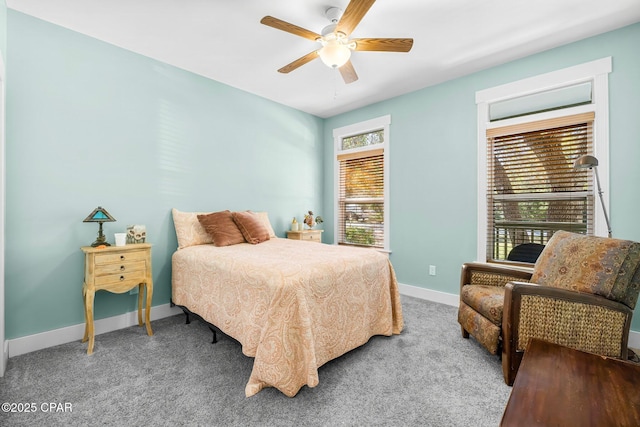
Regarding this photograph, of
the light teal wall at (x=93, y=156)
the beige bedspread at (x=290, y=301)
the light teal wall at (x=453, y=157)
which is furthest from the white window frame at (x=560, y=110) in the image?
the light teal wall at (x=93, y=156)

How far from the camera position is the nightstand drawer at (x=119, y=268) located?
228 centimetres

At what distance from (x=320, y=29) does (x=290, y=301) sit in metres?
2.28

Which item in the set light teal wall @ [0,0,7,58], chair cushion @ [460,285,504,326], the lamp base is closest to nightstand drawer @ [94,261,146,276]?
the lamp base

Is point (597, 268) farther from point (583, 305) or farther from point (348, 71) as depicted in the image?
point (348, 71)

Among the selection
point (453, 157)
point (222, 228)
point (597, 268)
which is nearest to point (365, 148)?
point (453, 157)

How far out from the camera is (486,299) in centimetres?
210

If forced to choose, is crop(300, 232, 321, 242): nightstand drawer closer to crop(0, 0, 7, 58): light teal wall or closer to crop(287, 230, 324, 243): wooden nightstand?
crop(287, 230, 324, 243): wooden nightstand

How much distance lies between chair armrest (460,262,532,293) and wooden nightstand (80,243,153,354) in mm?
2865

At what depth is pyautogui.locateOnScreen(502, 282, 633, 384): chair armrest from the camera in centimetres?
171

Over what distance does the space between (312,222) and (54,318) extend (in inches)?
119

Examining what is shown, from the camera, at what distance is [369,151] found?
168 inches

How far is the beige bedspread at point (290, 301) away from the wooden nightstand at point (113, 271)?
0.33 meters

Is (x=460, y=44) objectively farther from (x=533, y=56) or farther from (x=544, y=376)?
(x=544, y=376)

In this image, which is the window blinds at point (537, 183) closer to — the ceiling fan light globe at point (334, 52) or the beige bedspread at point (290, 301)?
the beige bedspread at point (290, 301)
